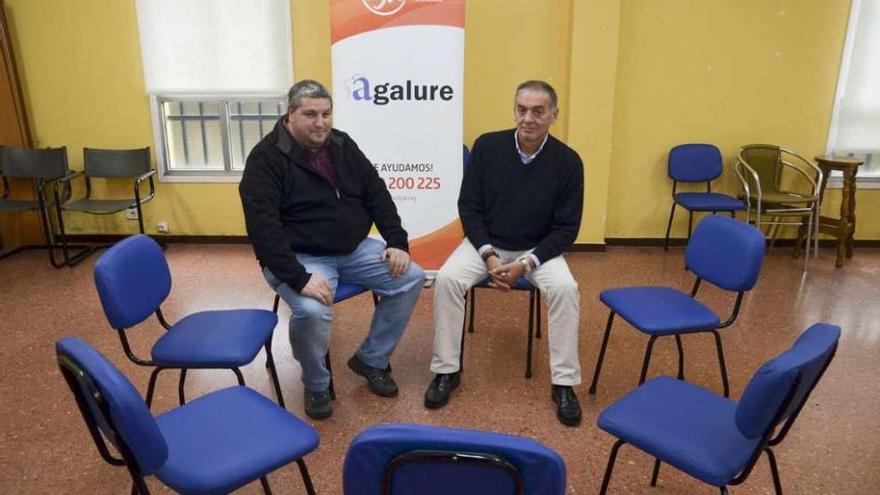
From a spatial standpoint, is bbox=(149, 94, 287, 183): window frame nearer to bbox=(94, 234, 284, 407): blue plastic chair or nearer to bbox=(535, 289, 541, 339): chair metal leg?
bbox=(535, 289, 541, 339): chair metal leg

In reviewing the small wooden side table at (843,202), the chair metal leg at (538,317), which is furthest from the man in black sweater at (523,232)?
the small wooden side table at (843,202)

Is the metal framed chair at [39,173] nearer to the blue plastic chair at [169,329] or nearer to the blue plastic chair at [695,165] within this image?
the blue plastic chair at [169,329]

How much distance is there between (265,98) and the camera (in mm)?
4520

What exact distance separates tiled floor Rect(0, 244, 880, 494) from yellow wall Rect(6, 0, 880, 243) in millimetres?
853

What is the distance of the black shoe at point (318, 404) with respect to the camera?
246 cm

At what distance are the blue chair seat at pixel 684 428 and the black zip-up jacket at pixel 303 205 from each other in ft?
4.12

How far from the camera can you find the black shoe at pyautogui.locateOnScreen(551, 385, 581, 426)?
8.00 ft

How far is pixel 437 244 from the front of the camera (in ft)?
12.6

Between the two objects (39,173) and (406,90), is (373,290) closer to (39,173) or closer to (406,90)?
(406,90)

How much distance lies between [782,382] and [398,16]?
2.88m

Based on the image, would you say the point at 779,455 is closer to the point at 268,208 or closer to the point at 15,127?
the point at 268,208

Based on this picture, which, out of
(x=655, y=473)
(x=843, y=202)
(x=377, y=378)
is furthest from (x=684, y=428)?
(x=843, y=202)

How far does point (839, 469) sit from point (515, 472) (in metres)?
1.75

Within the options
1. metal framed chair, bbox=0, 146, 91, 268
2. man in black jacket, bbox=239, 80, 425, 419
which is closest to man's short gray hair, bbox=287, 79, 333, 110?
man in black jacket, bbox=239, 80, 425, 419
